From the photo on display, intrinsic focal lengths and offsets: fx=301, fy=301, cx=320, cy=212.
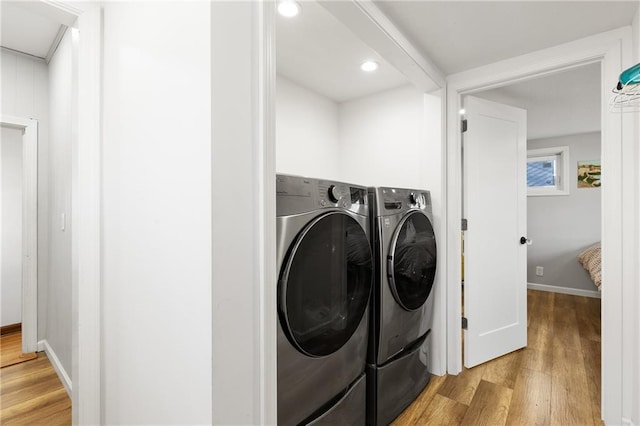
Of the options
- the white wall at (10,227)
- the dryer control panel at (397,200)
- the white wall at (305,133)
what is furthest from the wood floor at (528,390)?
the white wall at (10,227)

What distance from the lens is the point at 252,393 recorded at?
2.59ft

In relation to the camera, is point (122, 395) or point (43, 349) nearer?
point (122, 395)

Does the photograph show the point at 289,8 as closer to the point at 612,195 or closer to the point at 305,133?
the point at 305,133

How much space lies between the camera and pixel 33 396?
6.30 feet

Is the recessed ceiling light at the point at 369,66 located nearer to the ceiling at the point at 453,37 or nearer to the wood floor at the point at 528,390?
the ceiling at the point at 453,37

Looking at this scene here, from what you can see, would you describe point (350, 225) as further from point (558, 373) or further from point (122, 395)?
point (558, 373)

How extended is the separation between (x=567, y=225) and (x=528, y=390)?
3.27m

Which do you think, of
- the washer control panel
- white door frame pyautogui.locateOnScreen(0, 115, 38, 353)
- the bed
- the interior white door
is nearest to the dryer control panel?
the washer control panel

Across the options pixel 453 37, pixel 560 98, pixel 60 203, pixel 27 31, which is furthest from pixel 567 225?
pixel 27 31

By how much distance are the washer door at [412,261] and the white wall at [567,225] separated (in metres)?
3.35

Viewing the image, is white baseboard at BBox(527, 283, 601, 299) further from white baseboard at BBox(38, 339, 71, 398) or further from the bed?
white baseboard at BBox(38, 339, 71, 398)

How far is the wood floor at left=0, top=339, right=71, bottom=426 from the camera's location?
173 centimetres

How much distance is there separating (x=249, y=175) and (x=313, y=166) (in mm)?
1960

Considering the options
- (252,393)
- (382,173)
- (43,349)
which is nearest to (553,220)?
(382,173)
